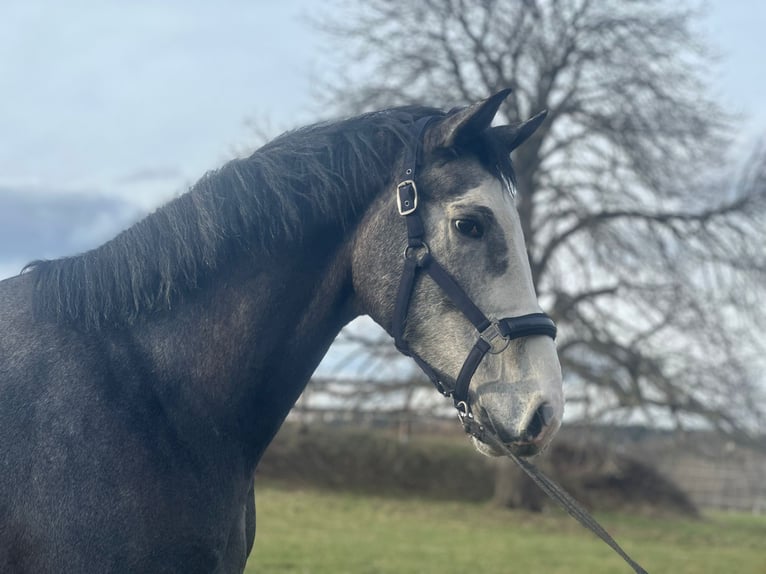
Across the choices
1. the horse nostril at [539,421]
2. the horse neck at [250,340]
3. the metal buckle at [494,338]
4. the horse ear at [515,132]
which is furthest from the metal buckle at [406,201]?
the horse nostril at [539,421]

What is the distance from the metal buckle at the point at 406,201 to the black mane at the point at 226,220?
13 centimetres

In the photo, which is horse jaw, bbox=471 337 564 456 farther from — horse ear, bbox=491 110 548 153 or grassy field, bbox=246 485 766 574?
grassy field, bbox=246 485 766 574

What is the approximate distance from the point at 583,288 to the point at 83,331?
17.7 meters

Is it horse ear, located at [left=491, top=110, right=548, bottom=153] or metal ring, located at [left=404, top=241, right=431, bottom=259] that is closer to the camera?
metal ring, located at [left=404, top=241, right=431, bottom=259]

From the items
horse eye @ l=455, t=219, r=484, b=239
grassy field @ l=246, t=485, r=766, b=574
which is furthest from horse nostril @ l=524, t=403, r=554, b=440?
grassy field @ l=246, t=485, r=766, b=574

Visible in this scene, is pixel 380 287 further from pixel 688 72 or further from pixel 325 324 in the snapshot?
pixel 688 72

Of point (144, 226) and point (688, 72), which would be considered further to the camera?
point (688, 72)

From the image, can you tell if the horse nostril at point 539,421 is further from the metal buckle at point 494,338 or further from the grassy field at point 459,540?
the grassy field at point 459,540

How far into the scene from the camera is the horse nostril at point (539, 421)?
8.91 ft

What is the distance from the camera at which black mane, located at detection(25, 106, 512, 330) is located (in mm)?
3066

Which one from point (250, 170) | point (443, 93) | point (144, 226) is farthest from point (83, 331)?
point (443, 93)

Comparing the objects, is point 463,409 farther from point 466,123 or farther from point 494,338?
point 466,123

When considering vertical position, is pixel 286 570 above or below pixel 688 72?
below

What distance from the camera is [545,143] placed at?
68.6 feet
